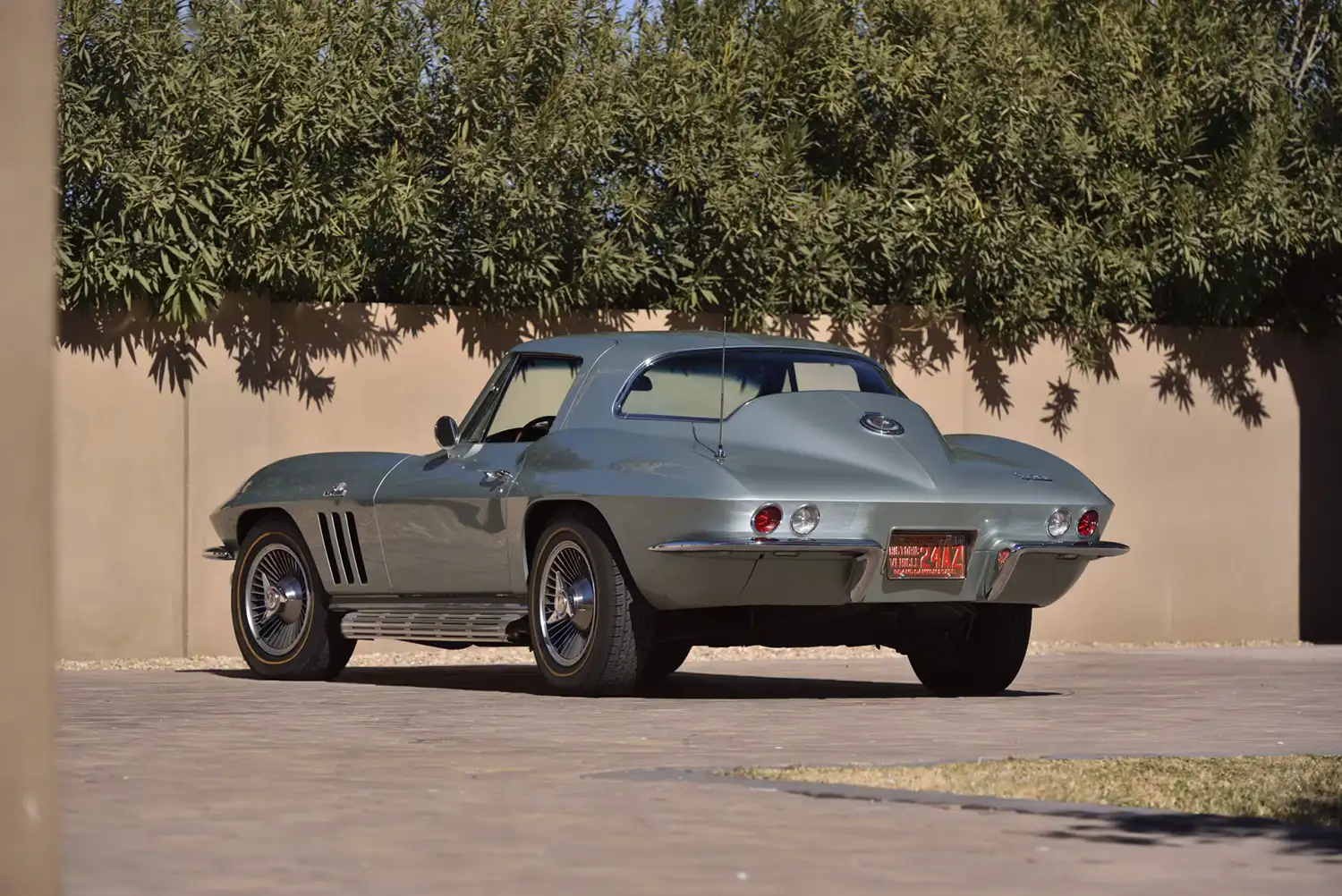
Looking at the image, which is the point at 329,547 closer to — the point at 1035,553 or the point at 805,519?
the point at 805,519

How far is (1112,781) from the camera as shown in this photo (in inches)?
288

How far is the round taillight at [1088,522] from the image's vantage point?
36.3ft

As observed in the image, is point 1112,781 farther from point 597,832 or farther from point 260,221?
point 260,221

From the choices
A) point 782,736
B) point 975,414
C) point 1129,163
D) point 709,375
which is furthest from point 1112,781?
point 1129,163

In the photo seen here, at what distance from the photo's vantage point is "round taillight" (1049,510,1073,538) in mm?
10938

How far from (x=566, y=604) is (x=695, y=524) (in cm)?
102

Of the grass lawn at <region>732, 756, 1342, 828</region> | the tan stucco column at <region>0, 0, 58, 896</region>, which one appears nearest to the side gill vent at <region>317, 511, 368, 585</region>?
the grass lawn at <region>732, 756, 1342, 828</region>

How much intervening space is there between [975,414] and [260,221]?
5279 millimetres

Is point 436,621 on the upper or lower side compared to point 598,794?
upper

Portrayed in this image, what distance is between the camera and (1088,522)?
11.1 metres

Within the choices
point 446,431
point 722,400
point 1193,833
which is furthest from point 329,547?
point 1193,833

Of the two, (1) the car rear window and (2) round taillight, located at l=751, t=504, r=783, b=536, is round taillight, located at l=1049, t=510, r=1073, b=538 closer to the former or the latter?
(1) the car rear window

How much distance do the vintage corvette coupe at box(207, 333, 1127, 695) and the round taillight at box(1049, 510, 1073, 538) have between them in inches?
0.4

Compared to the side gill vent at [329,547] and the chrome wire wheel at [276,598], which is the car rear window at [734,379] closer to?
the side gill vent at [329,547]
